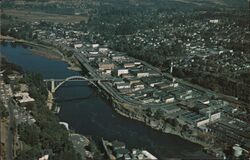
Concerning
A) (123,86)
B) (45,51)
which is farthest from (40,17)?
(123,86)

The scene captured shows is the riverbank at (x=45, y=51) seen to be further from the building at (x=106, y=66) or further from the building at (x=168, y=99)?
the building at (x=168, y=99)

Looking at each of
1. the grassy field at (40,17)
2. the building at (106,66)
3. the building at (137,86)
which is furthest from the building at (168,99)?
the grassy field at (40,17)

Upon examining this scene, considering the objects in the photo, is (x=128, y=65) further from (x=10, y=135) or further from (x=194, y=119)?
(x=10, y=135)

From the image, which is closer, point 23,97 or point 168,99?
point 23,97

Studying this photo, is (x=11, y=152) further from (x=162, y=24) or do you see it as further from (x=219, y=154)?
(x=162, y=24)

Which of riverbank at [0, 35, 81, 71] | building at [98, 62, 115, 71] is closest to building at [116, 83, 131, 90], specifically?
building at [98, 62, 115, 71]

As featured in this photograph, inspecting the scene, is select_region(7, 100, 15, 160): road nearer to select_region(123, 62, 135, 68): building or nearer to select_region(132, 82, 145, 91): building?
select_region(132, 82, 145, 91): building
